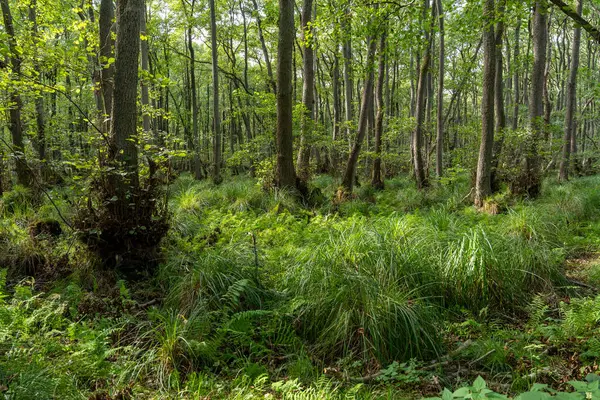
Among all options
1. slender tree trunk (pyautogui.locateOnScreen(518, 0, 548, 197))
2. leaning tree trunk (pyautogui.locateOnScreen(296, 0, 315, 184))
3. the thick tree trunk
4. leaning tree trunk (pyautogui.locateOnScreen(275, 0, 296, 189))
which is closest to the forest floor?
the thick tree trunk

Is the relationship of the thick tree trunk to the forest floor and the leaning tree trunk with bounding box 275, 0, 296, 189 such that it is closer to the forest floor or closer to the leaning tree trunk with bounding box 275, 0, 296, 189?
the forest floor

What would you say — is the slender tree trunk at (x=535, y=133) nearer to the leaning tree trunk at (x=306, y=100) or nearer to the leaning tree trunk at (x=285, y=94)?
the leaning tree trunk at (x=306, y=100)

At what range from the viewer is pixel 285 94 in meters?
8.62

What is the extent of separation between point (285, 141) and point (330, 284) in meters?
5.57

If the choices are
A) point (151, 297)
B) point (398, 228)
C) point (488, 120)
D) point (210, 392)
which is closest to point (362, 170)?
point (488, 120)

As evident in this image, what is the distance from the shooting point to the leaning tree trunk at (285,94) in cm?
843

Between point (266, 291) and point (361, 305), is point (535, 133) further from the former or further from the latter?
point (266, 291)

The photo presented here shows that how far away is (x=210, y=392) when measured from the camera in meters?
2.72

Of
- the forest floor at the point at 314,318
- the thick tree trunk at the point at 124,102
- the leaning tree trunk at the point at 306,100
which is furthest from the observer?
the leaning tree trunk at the point at 306,100

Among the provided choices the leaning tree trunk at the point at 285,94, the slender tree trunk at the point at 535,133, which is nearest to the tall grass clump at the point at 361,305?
the leaning tree trunk at the point at 285,94

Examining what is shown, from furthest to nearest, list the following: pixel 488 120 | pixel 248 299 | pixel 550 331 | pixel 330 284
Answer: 1. pixel 488 120
2. pixel 248 299
3. pixel 330 284
4. pixel 550 331

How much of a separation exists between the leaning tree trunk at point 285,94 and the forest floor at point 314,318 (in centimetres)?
356

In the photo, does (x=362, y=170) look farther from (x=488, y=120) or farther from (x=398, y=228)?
(x=398, y=228)

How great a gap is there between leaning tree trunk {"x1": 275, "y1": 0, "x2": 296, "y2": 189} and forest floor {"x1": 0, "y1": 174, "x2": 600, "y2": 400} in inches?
140
